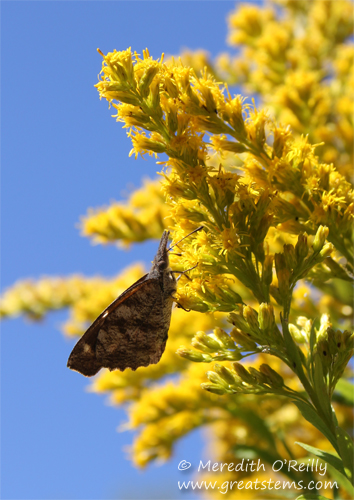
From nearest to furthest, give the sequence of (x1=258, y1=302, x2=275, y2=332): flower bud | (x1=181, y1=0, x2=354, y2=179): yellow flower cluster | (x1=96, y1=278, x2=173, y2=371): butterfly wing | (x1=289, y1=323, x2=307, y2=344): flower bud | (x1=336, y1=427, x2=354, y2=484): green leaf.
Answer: (x1=336, y1=427, x2=354, y2=484): green leaf → (x1=258, y1=302, x2=275, y2=332): flower bud → (x1=289, y1=323, x2=307, y2=344): flower bud → (x1=96, y1=278, x2=173, y2=371): butterfly wing → (x1=181, y1=0, x2=354, y2=179): yellow flower cluster

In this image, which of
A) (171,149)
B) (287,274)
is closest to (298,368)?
(287,274)

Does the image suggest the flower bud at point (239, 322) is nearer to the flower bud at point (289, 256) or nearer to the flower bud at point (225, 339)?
the flower bud at point (225, 339)

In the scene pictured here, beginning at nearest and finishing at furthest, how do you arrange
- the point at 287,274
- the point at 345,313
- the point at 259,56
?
1. the point at 287,274
2. the point at 345,313
3. the point at 259,56

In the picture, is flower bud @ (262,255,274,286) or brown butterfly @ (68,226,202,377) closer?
flower bud @ (262,255,274,286)

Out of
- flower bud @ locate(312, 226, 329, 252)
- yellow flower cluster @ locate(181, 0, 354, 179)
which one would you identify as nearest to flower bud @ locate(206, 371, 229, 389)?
flower bud @ locate(312, 226, 329, 252)

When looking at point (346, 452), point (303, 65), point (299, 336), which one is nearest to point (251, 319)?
point (299, 336)

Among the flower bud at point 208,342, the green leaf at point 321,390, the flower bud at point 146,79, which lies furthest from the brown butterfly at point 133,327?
the green leaf at point 321,390

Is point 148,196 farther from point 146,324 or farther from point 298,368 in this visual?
point 298,368

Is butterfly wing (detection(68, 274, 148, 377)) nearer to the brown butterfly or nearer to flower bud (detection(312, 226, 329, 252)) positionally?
the brown butterfly

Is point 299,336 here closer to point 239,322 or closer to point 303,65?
point 239,322
